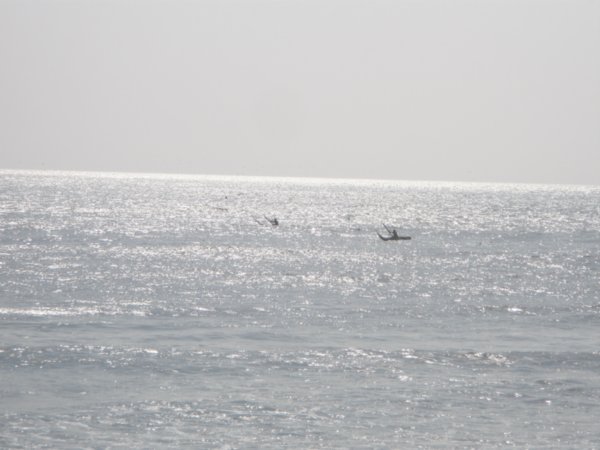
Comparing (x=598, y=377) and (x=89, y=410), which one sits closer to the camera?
(x=89, y=410)

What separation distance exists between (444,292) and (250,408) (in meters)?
28.8

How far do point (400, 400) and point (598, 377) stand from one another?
7.02m

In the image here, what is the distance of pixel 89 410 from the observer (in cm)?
2436

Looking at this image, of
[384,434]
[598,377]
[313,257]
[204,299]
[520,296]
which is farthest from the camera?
[313,257]

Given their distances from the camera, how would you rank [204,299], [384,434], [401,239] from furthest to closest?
1. [401,239]
2. [204,299]
3. [384,434]

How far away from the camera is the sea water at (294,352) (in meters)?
23.0

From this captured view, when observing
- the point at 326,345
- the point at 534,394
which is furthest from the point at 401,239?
the point at 534,394

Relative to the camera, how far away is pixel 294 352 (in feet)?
105

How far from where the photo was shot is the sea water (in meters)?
23.0

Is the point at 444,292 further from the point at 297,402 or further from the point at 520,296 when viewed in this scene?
the point at 297,402

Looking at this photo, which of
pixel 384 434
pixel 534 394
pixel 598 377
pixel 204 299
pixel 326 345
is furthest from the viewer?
pixel 204 299

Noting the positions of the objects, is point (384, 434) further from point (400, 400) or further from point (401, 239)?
point (401, 239)

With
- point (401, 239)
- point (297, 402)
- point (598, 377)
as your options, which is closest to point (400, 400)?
point (297, 402)

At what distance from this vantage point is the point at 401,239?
97.2 m
